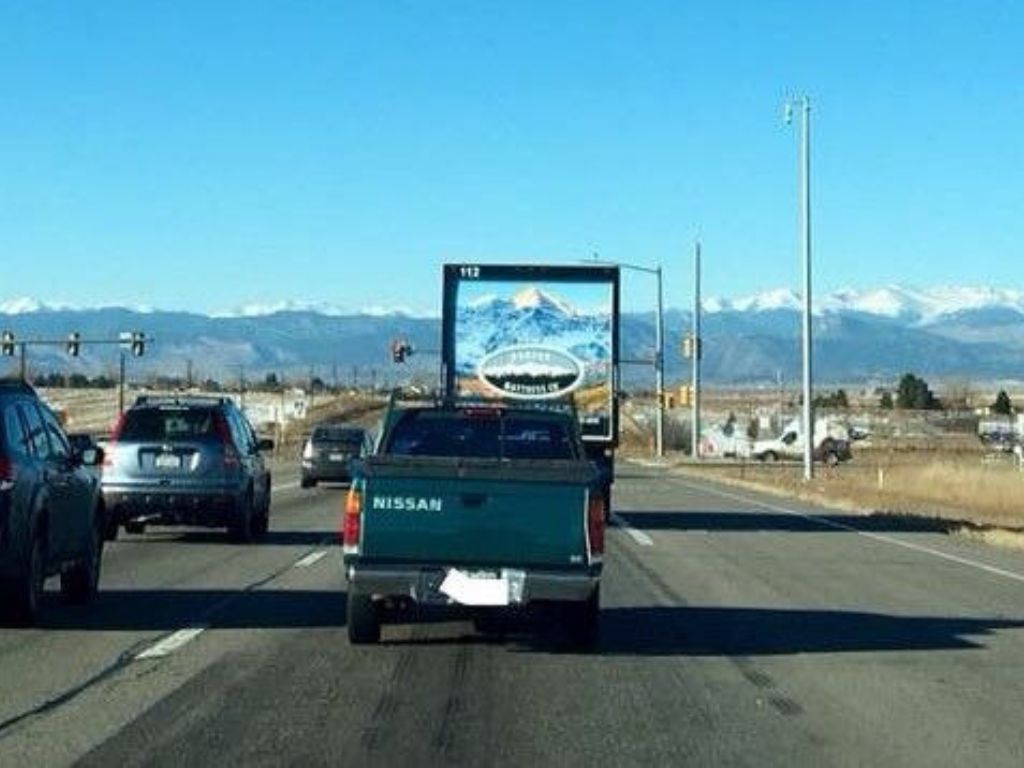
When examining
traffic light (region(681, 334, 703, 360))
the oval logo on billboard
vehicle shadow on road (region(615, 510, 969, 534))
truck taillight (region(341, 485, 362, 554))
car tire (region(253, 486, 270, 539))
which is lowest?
vehicle shadow on road (region(615, 510, 969, 534))

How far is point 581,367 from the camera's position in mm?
27766

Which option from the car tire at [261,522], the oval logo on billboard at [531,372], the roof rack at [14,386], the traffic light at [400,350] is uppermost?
the traffic light at [400,350]

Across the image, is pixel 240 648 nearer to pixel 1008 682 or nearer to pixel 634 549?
pixel 1008 682

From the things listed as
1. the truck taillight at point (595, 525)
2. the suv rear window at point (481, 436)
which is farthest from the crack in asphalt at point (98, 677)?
the truck taillight at point (595, 525)

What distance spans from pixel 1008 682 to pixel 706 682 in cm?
199

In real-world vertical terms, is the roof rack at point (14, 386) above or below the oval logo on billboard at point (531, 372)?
below

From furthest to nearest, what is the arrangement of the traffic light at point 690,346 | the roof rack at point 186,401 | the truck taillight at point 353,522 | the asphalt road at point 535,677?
1. the traffic light at point 690,346
2. the roof rack at point 186,401
3. the truck taillight at point 353,522
4. the asphalt road at point 535,677

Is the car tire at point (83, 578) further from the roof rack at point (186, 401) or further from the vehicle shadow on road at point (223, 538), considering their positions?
the roof rack at point (186, 401)

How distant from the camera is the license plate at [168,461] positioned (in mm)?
24344

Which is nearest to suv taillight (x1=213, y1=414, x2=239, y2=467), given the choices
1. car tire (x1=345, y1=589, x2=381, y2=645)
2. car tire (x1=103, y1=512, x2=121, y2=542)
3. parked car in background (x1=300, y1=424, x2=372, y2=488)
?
car tire (x1=103, y1=512, x2=121, y2=542)

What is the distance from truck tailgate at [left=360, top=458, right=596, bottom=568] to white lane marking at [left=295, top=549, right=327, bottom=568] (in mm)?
8154

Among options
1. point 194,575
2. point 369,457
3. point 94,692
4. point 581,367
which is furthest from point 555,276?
point 94,692

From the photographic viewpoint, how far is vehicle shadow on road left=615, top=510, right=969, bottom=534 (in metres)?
30.5

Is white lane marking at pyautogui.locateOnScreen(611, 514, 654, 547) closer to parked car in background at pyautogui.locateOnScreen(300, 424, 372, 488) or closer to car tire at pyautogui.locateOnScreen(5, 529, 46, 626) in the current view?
car tire at pyautogui.locateOnScreen(5, 529, 46, 626)
